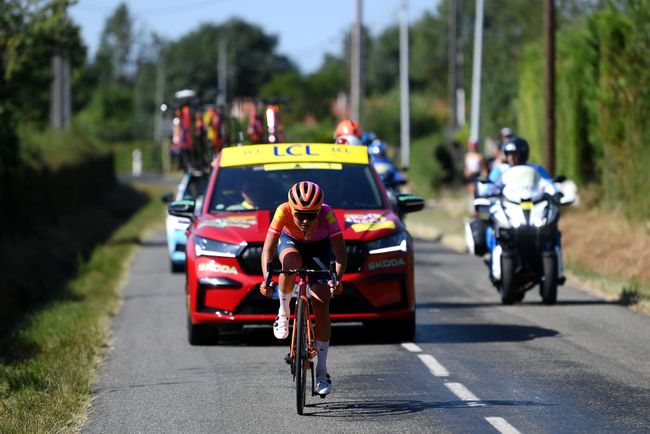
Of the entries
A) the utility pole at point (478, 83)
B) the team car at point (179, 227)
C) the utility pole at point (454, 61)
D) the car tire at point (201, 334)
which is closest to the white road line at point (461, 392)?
the car tire at point (201, 334)

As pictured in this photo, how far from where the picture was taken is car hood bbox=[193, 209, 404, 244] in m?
13.7

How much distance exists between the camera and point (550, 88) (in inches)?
1164

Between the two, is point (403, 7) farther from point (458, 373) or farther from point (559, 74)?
point (458, 373)

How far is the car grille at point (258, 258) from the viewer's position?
13.6m

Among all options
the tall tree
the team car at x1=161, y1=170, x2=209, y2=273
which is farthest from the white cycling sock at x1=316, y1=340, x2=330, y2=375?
the tall tree

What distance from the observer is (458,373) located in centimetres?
1195

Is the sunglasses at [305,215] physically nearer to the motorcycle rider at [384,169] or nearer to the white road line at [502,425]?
the white road line at [502,425]

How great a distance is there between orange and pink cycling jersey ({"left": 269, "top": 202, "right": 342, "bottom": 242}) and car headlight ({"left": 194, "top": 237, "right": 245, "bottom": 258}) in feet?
9.36

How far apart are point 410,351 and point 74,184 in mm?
23923

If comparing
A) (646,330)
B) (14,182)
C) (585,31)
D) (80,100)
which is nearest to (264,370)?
(646,330)

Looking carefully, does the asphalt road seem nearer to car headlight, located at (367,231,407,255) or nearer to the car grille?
the car grille

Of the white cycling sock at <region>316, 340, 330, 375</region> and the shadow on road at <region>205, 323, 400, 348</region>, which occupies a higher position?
the white cycling sock at <region>316, 340, 330, 375</region>

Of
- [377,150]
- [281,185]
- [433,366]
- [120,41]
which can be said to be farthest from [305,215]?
A: [120,41]

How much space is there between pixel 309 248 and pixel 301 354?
1.02 metres
